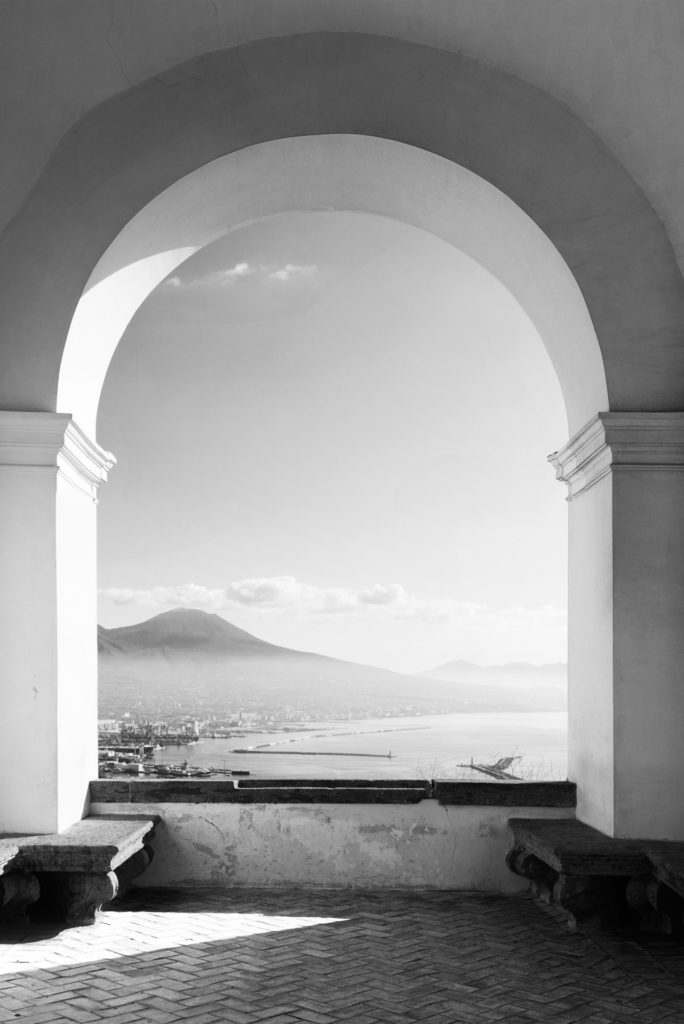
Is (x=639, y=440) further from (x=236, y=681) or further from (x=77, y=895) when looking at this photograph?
(x=236, y=681)

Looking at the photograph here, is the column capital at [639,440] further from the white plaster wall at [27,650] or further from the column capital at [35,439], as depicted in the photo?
the white plaster wall at [27,650]

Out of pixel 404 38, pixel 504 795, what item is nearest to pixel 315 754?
pixel 504 795

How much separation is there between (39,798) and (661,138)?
6.38 meters

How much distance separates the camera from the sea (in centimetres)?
833

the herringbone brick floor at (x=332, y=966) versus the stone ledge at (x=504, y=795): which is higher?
the stone ledge at (x=504, y=795)

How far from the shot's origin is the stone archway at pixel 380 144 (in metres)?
7.03

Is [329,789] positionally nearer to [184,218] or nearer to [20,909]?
[20,909]

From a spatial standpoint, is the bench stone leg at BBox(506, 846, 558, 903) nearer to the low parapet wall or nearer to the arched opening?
the low parapet wall

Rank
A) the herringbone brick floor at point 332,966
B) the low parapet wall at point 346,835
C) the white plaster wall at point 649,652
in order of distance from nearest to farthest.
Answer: the herringbone brick floor at point 332,966 → the white plaster wall at point 649,652 → the low parapet wall at point 346,835

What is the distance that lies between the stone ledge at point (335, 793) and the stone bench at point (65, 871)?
73 centimetres

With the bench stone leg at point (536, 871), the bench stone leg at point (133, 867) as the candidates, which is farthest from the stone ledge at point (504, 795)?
the bench stone leg at point (133, 867)

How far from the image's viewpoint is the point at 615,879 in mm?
6625

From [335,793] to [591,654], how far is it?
2.22 metres

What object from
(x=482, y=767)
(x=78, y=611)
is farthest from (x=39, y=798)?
(x=482, y=767)
